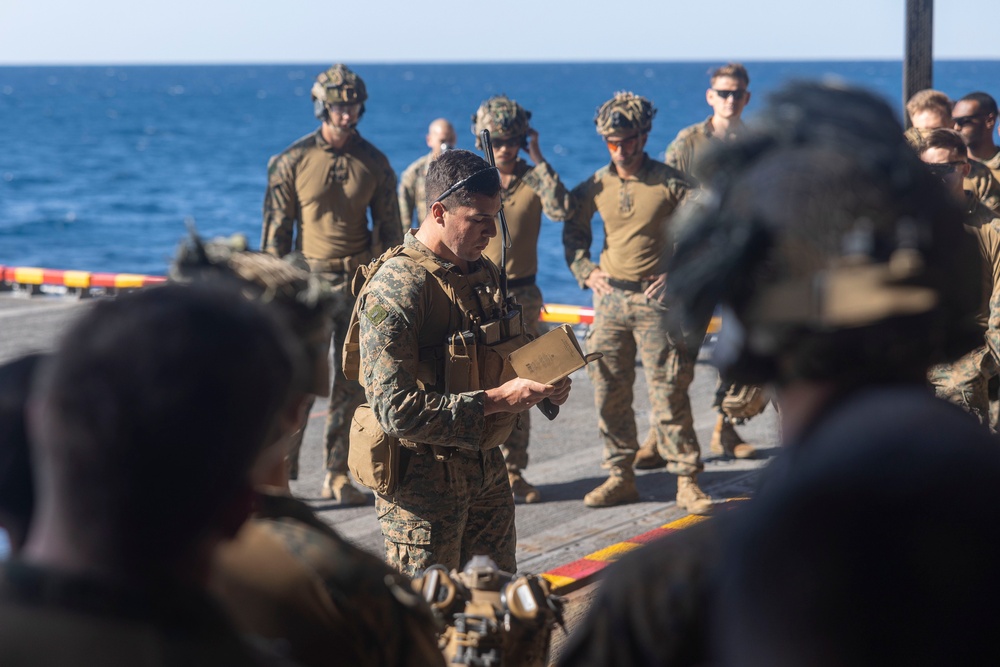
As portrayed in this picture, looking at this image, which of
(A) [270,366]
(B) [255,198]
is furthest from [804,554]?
(B) [255,198]

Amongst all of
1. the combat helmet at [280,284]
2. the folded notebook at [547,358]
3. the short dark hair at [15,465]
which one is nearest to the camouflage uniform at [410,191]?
the folded notebook at [547,358]

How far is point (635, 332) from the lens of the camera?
7387 mm

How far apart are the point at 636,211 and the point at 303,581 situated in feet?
18.7

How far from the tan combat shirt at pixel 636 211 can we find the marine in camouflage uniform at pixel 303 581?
5105 millimetres

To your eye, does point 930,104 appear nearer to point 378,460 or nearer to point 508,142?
point 508,142

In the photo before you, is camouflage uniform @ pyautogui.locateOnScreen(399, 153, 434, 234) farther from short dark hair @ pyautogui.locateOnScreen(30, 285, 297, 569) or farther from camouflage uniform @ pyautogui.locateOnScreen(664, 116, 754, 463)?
short dark hair @ pyautogui.locateOnScreen(30, 285, 297, 569)

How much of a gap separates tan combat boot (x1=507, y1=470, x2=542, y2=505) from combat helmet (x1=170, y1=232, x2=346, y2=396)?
4993mm

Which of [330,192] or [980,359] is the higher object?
[330,192]

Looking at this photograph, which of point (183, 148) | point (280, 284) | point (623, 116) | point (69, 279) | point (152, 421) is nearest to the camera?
point (152, 421)

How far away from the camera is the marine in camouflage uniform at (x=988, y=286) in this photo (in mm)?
5309

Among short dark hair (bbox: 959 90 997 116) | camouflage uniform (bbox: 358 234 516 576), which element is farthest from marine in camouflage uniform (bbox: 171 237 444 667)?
short dark hair (bbox: 959 90 997 116)

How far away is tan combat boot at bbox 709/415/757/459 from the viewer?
824cm

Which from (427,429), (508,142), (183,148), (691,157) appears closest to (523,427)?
(508,142)

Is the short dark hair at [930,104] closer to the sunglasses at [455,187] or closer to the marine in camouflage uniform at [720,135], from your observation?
the marine in camouflage uniform at [720,135]
